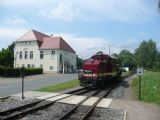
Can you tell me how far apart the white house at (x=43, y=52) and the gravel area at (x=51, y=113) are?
59.6 m

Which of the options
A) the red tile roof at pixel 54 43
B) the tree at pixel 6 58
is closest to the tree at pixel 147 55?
the red tile roof at pixel 54 43

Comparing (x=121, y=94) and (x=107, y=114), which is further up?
(x=121, y=94)

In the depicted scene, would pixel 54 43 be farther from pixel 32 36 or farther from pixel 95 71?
pixel 95 71

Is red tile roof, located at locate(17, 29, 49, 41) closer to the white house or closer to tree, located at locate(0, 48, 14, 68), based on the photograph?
the white house

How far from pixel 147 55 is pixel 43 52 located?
273 ft

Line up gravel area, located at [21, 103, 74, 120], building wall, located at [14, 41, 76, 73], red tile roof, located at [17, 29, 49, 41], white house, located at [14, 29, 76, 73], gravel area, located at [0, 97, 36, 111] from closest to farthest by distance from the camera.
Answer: gravel area, located at [21, 103, 74, 120] < gravel area, located at [0, 97, 36, 111] < building wall, located at [14, 41, 76, 73] < white house, located at [14, 29, 76, 73] < red tile roof, located at [17, 29, 49, 41]

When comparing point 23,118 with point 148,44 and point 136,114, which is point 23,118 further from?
point 148,44

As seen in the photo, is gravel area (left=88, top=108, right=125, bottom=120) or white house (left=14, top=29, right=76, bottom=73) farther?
white house (left=14, top=29, right=76, bottom=73)

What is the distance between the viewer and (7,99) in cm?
1906

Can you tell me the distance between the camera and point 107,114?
15.4m

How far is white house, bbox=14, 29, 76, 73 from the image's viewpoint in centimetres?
7731

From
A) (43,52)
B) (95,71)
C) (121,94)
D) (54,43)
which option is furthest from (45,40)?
(121,94)

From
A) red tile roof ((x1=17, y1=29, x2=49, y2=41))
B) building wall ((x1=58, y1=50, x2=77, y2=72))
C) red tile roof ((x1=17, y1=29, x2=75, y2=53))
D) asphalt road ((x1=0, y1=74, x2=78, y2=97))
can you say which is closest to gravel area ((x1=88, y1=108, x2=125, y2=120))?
asphalt road ((x1=0, y1=74, x2=78, y2=97))

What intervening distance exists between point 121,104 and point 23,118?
759cm
